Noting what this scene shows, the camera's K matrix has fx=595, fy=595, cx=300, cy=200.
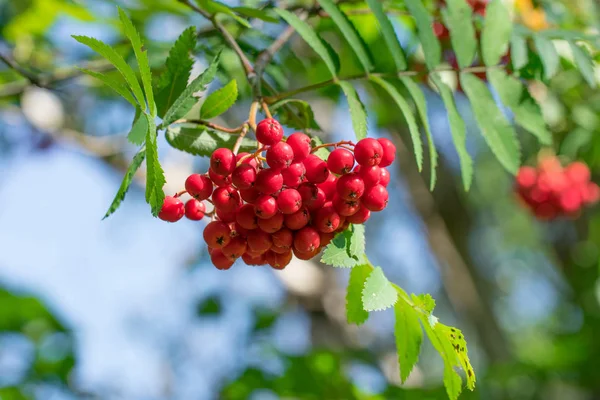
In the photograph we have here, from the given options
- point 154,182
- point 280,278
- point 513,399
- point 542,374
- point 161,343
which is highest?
point 154,182

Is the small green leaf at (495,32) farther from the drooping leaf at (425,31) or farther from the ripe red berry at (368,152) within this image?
the ripe red berry at (368,152)

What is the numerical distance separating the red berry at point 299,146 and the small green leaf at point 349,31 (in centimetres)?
43

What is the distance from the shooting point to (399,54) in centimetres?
143

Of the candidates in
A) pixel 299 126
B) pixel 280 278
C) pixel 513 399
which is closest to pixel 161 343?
pixel 280 278

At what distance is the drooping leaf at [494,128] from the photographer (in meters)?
1.42

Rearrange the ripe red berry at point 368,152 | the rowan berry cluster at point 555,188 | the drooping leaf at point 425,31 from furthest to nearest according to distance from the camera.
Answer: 1. the rowan berry cluster at point 555,188
2. the drooping leaf at point 425,31
3. the ripe red berry at point 368,152

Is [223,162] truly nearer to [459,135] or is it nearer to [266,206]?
[266,206]

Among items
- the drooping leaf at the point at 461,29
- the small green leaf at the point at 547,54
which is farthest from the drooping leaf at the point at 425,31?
the small green leaf at the point at 547,54

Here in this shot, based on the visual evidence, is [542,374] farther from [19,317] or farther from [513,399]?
[19,317]

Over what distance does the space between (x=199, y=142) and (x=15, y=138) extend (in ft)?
10.5

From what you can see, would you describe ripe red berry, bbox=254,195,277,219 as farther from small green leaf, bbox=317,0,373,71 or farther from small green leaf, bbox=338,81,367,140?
small green leaf, bbox=317,0,373,71

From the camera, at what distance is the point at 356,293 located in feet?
3.95

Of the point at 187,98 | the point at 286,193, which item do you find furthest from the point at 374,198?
the point at 187,98

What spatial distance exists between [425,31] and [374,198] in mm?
643
